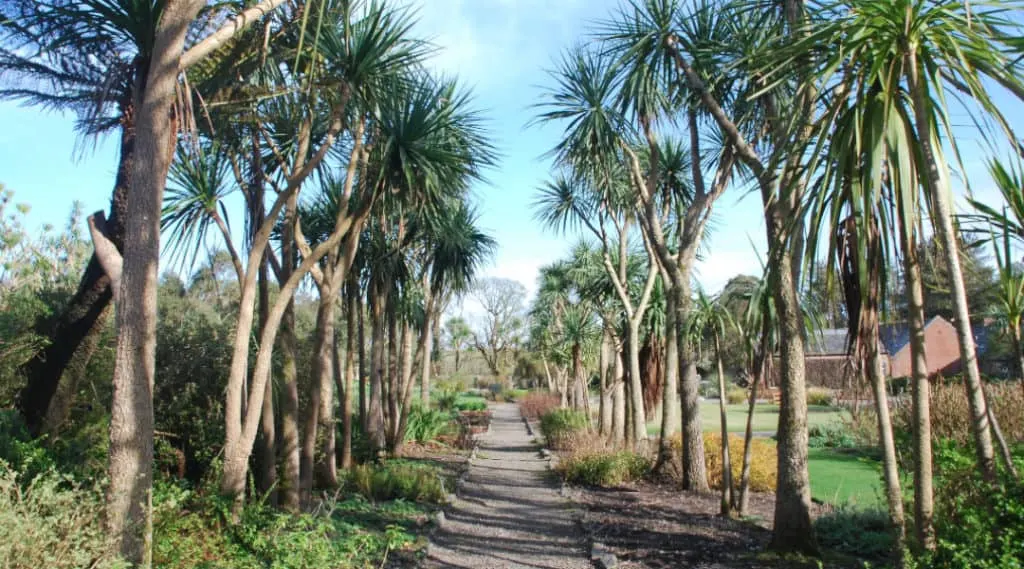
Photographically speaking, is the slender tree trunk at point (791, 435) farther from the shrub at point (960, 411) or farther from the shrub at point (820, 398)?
the shrub at point (820, 398)

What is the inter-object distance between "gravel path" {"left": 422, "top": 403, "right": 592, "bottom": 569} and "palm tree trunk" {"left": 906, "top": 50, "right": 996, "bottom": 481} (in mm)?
3807

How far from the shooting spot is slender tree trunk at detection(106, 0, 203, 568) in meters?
4.59

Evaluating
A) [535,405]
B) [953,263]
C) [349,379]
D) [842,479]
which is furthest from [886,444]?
[535,405]

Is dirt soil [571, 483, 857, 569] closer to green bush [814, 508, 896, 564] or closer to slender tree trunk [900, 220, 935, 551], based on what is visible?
green bush [814, 508, 896, 564]

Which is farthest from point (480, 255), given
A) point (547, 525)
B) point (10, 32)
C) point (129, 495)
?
point (129, 495)

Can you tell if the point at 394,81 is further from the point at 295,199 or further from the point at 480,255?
the point at 480,255

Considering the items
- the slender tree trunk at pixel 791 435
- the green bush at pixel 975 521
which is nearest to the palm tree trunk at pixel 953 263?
the green bush at pixel 975 521

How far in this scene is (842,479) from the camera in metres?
13.0

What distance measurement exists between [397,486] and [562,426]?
26.6 ft

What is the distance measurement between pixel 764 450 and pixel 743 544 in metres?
5.67

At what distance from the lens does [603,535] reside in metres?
8.40

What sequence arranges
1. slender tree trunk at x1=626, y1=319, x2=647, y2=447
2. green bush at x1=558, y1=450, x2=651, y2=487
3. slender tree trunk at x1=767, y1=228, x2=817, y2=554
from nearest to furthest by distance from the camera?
1. slender tree trunk at x1=767, y1=228, x2=817, y2=554
2. green bush at x1=558, y1=450, x2=651, y2=487
3. slender tree trunk at x1=626, y1=319, x2=647, y2=447

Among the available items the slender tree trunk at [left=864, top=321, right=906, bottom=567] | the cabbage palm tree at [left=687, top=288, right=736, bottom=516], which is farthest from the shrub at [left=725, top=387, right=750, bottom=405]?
the slender tree trunk at [left=864, top=321, right=906, bottom=567]

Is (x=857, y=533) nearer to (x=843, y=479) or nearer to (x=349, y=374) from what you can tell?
(x=843, y=479)
